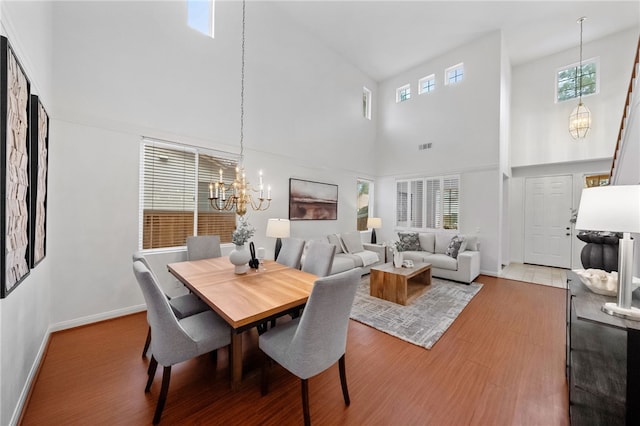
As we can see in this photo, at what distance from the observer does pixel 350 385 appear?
187cm

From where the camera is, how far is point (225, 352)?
2340 millimetres

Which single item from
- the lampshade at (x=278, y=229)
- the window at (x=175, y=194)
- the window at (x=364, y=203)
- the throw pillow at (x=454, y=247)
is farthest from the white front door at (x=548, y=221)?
the window at (x=175, y=194)

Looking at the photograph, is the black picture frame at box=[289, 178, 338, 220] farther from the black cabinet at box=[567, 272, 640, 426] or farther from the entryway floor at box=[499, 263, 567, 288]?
the black cabinet at box=[567, 272, 640, 426]

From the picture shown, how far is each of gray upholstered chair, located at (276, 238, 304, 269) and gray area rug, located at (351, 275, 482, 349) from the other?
1.02 m

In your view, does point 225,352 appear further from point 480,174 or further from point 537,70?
point 537,70

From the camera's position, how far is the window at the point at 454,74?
5.69 metres

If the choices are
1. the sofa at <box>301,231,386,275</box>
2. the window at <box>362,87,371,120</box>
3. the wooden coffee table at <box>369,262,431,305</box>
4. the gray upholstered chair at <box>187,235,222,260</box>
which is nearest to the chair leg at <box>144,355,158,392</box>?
the gray upholstered chair at <box>187,235,222,260</box>

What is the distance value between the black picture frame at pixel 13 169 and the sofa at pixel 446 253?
13.1ft

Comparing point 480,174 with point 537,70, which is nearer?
point 480,174

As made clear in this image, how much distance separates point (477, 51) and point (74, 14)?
6978 mm

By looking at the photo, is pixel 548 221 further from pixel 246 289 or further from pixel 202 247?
pixel 202 247

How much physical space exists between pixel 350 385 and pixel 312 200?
12.7 ft

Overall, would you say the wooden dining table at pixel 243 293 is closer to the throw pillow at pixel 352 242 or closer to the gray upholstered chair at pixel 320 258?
the gray upholstered chair at pixel 320 258

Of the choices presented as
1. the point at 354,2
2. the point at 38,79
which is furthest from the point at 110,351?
the point at 354,2
